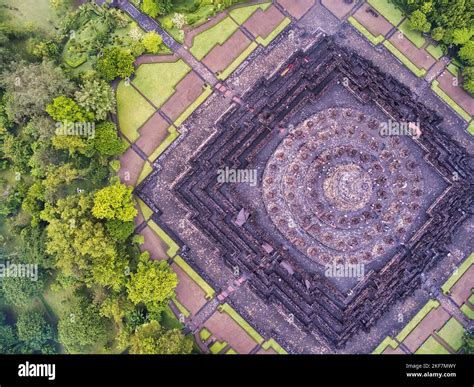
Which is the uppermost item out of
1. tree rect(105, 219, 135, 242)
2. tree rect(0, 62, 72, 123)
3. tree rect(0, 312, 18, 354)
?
tree rect(0, 62, 72, 123)

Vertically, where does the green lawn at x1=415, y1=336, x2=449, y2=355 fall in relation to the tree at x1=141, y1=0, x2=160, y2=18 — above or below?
below

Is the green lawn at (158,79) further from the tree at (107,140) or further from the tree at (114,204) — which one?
the tree at (114,204)

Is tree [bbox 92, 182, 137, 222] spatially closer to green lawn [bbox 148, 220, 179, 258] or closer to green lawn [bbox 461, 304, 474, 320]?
green lawn [bbox 148, 220, 179, 258]

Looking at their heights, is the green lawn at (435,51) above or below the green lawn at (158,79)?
above

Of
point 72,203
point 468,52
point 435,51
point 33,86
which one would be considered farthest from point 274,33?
point 72,203

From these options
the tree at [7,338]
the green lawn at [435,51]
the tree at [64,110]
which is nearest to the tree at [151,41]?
the tree at [64,110]

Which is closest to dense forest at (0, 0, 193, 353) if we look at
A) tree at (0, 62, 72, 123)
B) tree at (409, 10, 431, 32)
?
tree at (0, 62, 72, 123)
